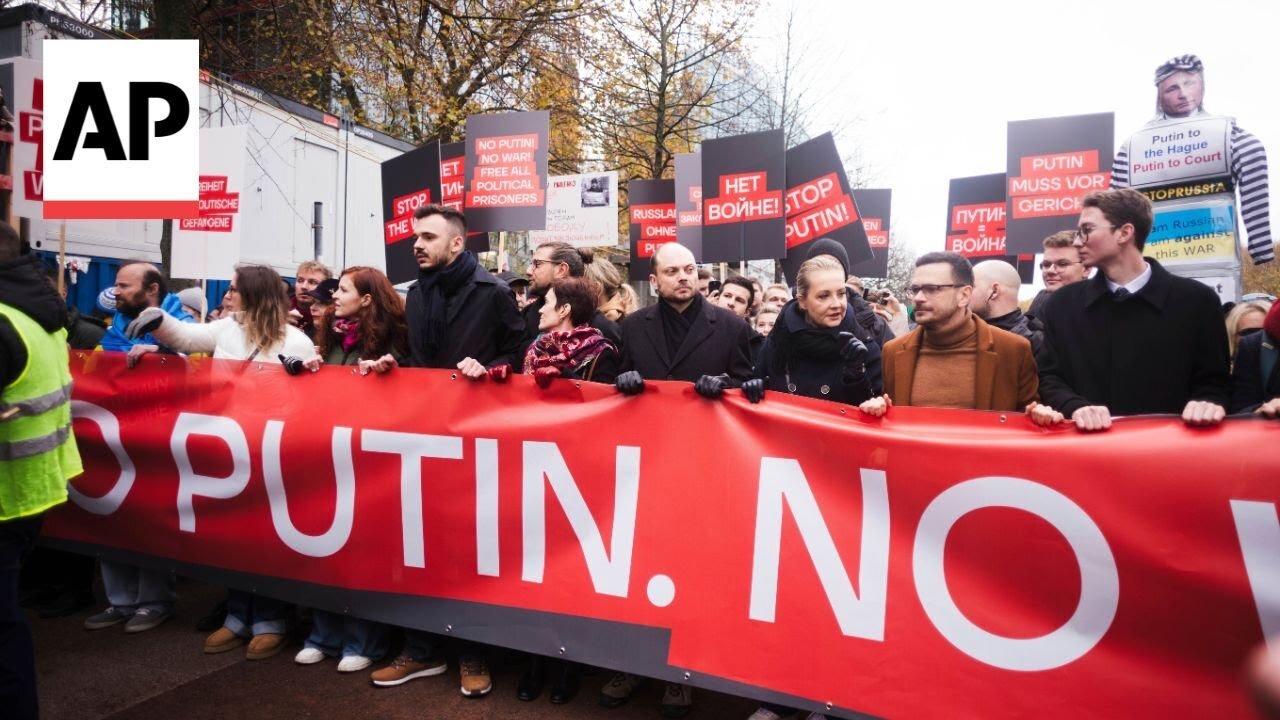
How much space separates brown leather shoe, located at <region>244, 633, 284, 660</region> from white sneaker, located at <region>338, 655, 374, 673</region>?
434mm

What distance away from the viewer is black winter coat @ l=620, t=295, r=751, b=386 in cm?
427

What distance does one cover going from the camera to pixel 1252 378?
346 cm

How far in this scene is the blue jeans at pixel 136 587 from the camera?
468cm

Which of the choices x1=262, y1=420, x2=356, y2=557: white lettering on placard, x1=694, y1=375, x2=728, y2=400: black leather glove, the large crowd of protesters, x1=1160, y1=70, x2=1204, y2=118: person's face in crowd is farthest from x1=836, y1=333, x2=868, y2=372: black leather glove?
x1=1160, y1=70, x2=1204, y2=118: person's face in crowd

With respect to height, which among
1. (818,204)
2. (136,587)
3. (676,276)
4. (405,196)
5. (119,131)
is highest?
(119,131)

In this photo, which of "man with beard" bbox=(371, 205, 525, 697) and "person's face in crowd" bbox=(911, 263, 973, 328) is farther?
"man with beard" bbox=(371, 205, 525, 697)

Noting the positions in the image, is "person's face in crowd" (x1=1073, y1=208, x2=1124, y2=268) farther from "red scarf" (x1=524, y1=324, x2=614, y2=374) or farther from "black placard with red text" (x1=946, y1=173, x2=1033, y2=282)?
"black placard with red text" (x1=946, y1=173, x2=1033, y2=282)

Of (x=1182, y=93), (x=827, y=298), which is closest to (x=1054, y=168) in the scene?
(x=1182, y=93)

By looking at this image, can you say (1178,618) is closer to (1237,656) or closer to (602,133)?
(1237,656)

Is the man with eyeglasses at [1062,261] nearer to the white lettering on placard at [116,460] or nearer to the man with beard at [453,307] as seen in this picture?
the man with beard at [453,307]

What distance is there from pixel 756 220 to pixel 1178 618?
5.42 metres

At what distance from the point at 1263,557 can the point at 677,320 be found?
2603 mm

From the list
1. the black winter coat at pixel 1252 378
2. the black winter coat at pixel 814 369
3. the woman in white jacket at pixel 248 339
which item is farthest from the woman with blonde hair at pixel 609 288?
the black winter coat at pixel 1252 378

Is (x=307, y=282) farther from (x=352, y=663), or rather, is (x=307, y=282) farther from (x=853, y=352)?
(x=853, y=352)
